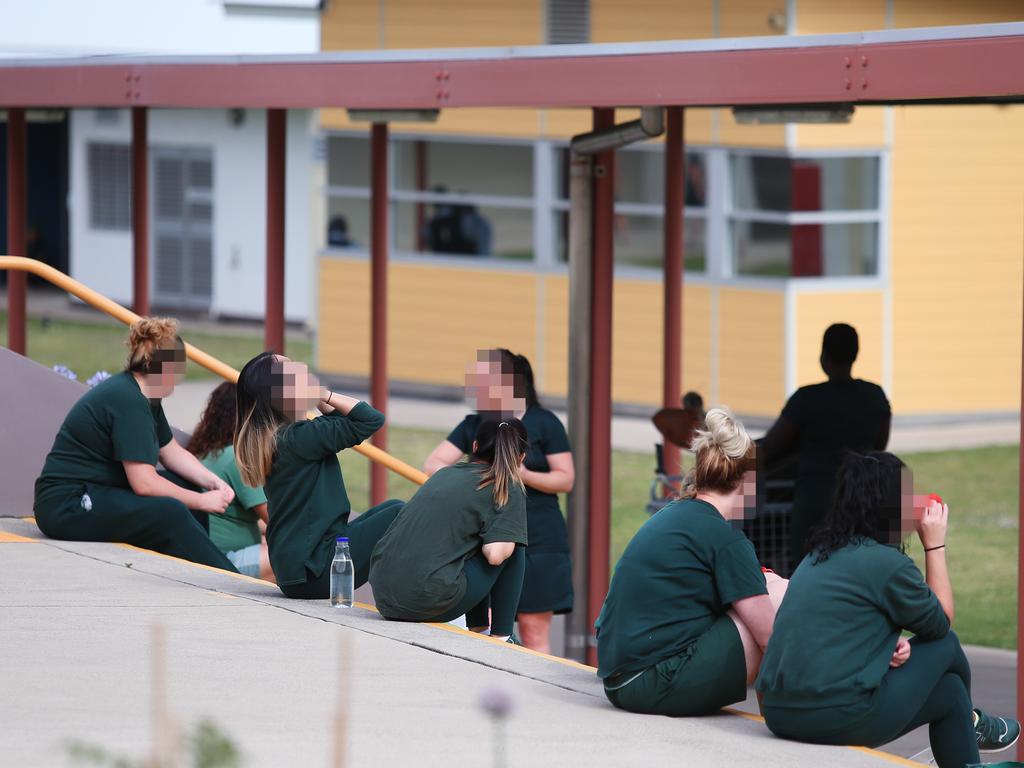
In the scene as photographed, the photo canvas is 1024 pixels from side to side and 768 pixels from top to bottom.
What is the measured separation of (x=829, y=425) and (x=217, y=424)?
9.15 feet

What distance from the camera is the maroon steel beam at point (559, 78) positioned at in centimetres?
604

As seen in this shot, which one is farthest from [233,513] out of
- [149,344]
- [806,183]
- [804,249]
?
[806,183]

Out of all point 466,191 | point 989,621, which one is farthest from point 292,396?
point 466,191

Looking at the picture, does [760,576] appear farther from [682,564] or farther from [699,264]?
[699,264]

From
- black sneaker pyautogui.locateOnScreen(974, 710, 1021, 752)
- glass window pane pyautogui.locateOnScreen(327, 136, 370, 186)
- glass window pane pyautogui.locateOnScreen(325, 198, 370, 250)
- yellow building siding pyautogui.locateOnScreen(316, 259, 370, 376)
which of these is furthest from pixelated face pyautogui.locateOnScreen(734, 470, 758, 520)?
glass window pane pyautogui.locateOnScreen(325, 198, 370, 250)

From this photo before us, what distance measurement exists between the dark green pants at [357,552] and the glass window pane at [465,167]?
1296 centimetres

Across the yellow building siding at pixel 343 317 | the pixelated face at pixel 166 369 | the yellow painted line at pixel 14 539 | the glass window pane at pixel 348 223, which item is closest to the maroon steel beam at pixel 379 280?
the yellow painted line at pixel 14 539

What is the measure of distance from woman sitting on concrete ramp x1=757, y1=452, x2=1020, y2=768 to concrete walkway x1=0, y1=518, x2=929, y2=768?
111 mm

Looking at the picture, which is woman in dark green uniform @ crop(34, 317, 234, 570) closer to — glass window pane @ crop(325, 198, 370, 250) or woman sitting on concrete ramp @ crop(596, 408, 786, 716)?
woman sitting on concrete ramp @ crop(596, 408, 786, 716)

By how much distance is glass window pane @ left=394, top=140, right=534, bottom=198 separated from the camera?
1973 cm

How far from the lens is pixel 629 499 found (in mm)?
14219

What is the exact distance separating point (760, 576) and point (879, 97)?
77.7 inches

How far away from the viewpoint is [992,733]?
18.7 feet

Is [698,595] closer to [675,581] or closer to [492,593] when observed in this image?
[675,581]
